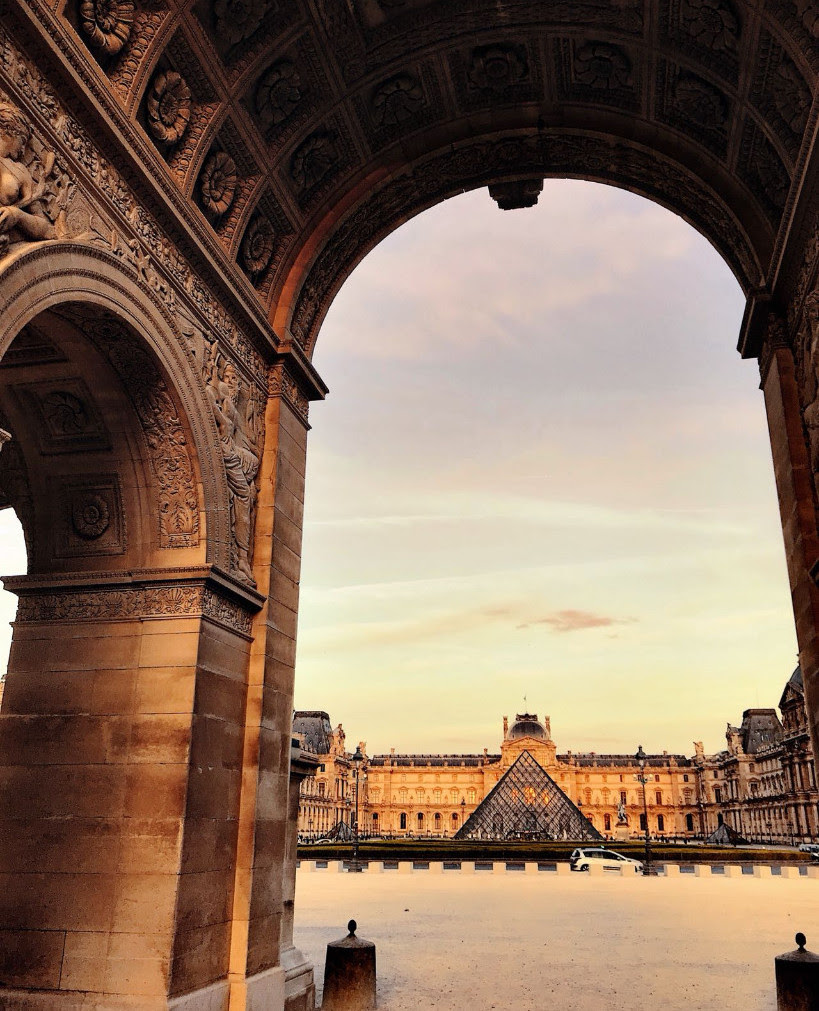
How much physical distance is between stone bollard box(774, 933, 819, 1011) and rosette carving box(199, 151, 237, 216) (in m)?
11.8

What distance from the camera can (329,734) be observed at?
133375 millimetres

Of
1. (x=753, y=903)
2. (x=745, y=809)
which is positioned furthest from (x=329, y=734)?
(x=753, y=903)

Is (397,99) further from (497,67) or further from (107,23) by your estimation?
(107,23)

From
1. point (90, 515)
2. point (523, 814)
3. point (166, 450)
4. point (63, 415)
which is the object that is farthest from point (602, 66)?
point (523, 814)

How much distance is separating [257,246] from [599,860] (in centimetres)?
3906

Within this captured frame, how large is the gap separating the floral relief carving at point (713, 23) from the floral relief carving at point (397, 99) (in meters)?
3.75

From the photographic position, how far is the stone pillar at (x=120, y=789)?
8.49 metres

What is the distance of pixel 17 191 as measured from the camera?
270 inches

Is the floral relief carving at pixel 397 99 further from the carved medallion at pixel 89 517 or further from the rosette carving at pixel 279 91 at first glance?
Answer: the carved medallion at pixel 89 517

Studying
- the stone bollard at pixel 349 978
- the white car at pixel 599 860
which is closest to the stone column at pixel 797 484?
the stone bollard at pixel 349 978

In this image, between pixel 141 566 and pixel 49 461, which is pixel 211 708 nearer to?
pixel 141 566

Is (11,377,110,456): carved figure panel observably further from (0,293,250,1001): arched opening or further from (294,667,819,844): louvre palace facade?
(294,667,819,844): louvre palace facade

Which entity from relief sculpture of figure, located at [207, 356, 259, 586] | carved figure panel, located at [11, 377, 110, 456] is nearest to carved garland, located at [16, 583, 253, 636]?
relief sculpture of figure, located at [207, 356, 259, 586]

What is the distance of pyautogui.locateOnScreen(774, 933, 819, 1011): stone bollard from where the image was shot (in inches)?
391
